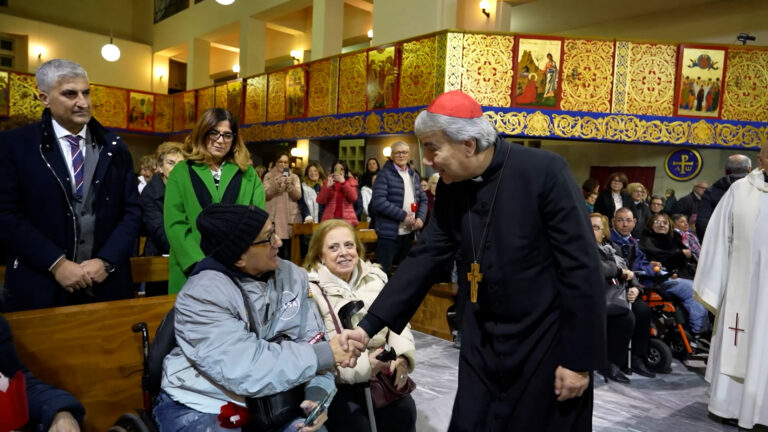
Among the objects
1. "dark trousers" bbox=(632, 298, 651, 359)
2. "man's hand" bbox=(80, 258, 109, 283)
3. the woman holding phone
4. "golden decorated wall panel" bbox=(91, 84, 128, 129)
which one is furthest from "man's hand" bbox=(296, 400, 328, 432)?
Result: "golden decorated wall panel" bbox=(91, 84, 128, 129)

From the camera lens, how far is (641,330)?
495 centimetres

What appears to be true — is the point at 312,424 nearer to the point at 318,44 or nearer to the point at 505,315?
the point at 505,315

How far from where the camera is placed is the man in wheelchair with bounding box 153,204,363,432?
2.00 metres

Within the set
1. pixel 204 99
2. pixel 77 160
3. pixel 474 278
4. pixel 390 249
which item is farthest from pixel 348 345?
pixel 204 99

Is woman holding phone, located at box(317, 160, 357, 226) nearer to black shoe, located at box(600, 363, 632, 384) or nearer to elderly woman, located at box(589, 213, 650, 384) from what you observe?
elderly woman, located at box(589, 213, 650, 384)

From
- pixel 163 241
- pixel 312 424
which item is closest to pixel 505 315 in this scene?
pixel 312 424

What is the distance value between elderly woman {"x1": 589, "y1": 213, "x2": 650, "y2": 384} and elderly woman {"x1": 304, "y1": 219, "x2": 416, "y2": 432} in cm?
248

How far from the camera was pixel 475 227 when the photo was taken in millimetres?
2031

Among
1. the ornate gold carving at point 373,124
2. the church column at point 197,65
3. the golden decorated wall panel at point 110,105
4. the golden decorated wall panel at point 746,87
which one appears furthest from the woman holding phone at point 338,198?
the church column at point 197,65

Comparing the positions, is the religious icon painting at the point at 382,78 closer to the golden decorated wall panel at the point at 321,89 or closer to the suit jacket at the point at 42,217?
the golden decorated wall panel at the point at 321,89

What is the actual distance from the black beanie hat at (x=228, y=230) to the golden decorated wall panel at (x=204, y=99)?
49.4 ft

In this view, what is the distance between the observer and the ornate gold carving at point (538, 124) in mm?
10000

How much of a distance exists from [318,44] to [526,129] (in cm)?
604

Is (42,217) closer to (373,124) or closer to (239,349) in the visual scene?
(239,349)
